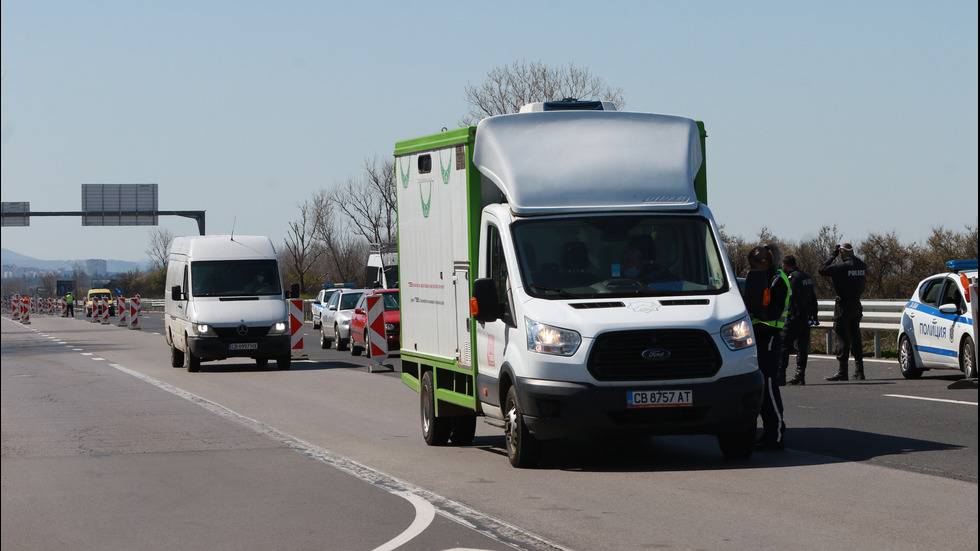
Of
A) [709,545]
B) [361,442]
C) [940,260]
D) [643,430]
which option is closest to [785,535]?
[709,545]

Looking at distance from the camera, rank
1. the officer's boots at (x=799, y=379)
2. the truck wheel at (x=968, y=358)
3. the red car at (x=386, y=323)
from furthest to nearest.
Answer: the red car at (x=386, y=323), the officer's boots at (x=799, y=379), the truck wheel at (x=968, y=358)

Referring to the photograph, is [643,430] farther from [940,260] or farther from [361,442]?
[940,260]

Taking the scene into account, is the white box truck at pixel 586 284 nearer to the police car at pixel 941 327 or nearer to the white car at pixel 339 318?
the police car at pixel 941 327

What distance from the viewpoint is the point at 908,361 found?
1841 cm

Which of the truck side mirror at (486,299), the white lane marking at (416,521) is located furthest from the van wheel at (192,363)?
the white lane marking at (416,521)

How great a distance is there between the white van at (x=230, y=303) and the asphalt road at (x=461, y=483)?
7774 mm

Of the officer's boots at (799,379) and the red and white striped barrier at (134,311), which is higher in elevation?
the red and white striped barrier at (134,311)

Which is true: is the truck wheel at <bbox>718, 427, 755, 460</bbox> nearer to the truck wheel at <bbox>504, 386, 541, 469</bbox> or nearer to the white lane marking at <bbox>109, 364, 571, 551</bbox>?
the truck wheel at <bbox>504, 386, 541, 469</bbox>

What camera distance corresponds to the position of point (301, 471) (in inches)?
397

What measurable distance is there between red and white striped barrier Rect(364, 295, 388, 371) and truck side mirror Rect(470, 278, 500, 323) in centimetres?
1352

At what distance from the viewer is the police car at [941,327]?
1717cm

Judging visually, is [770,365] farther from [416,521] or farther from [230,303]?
[230,303]

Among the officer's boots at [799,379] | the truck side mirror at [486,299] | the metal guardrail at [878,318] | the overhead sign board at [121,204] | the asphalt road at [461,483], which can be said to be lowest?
the asphalt road at [461,483]

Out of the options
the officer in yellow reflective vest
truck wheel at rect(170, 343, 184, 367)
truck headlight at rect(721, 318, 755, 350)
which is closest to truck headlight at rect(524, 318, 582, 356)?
truck headlight at rect(721, 318, 755, 350)
